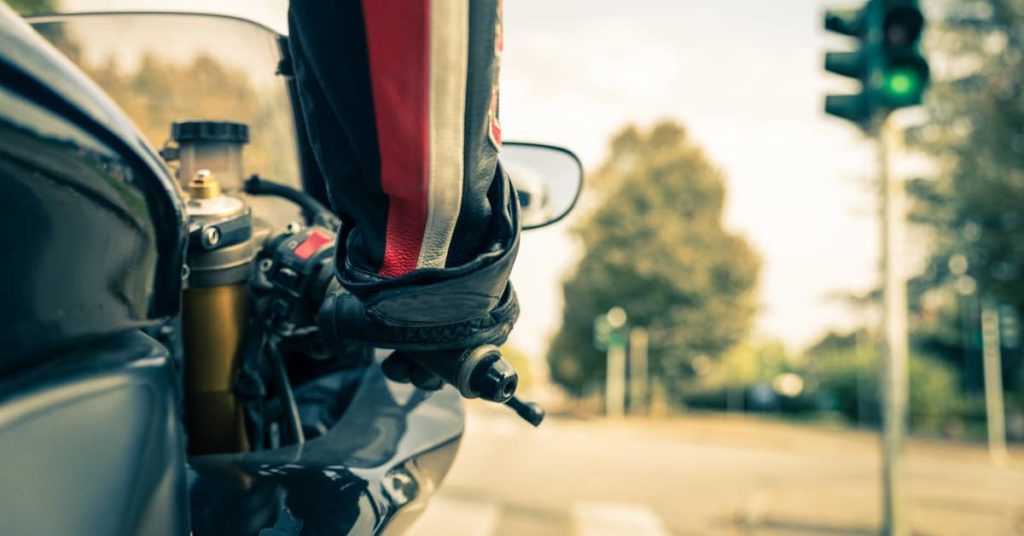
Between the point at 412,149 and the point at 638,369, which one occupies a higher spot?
the point at 412,149

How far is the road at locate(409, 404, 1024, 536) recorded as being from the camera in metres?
8.78

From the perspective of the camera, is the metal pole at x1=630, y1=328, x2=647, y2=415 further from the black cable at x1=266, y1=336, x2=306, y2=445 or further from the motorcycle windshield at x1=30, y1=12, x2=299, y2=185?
the black cable at x1=266, y1=336, x2=306, y2=445

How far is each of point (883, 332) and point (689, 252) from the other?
28.7m

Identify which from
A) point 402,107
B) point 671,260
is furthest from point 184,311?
point 671,260

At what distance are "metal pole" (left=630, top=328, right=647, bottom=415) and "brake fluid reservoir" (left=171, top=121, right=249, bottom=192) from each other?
115ft

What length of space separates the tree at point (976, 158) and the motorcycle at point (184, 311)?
2151 cm

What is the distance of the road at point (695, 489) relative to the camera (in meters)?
8.78

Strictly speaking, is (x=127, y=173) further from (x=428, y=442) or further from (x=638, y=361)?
(x=638, y=361)

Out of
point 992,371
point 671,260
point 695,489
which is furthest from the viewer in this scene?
point 671,260

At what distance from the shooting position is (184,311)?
3.85ft

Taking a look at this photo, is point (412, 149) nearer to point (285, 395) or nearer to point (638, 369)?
point (285, 395)

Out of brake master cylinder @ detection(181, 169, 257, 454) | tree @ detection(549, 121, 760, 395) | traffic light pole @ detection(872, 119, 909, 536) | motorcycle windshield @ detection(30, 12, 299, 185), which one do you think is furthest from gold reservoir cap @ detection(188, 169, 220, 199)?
tree @ detection(549, 121, 760, 395)

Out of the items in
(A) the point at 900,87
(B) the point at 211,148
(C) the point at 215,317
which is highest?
(A) the point at 900,87

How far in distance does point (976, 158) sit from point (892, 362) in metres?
16.8
